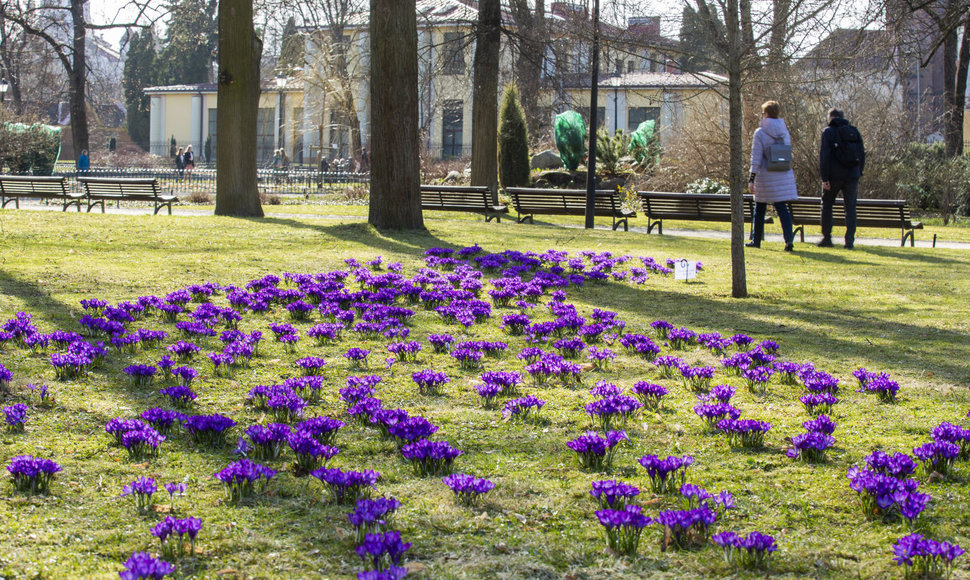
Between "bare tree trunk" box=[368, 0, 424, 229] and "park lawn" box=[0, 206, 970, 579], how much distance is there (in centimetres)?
490

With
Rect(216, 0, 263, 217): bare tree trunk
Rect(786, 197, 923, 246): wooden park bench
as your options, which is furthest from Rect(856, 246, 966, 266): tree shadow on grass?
Rect(216, 0, 263, 217): bare tree trunk

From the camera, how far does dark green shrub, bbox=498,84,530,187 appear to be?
26.1 metres

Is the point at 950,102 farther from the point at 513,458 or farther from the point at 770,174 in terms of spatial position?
the point at 513,458

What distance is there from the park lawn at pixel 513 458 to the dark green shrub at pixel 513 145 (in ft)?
58.4

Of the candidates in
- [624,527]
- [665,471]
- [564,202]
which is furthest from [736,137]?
[564,202]

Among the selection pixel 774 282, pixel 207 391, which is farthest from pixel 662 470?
pixel 774 282

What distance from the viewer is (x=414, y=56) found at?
13.3m

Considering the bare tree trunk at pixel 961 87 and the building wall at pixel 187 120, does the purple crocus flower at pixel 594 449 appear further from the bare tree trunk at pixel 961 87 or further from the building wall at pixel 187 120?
the building wall at pixel 187 120

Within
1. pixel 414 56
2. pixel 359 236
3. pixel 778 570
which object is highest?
pixel 414 56

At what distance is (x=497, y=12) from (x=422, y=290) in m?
14.2

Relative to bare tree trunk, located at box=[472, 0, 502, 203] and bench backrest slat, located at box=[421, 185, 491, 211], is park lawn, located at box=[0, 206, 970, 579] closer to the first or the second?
bench backrest slat, located at box=[421, 185, 491, 211]

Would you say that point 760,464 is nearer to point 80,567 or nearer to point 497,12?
point 80,567

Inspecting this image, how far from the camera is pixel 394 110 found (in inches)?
516

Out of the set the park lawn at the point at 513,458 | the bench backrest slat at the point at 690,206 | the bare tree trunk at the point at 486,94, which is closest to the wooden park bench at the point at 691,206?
the bench backrest slat at the point at 690,206
